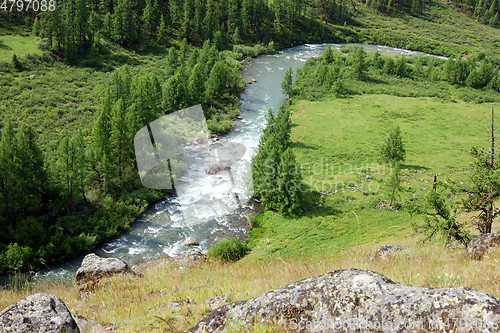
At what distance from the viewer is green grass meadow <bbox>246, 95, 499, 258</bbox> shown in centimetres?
2814

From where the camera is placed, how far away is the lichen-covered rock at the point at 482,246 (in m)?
9.91

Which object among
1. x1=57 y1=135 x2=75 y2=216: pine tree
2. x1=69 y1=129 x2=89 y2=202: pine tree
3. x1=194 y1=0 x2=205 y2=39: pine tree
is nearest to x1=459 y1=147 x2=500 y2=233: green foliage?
x1=69 y1=129 x2=89 y2=202: pine tree

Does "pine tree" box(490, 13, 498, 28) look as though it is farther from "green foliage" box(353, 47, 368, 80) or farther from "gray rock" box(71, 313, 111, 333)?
"gray rock" box(71, 313, 111, 333)

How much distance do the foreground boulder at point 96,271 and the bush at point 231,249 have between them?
13126 mm

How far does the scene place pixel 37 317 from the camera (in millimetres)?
5352

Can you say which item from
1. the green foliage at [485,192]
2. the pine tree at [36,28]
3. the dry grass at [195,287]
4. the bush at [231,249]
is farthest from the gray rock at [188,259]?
the pine tree at [36,28]

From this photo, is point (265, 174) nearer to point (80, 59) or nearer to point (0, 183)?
point (0, 183)

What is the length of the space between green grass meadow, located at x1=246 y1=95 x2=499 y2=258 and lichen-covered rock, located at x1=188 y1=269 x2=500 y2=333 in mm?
13974

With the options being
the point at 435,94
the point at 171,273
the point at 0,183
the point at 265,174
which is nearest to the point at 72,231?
the point at 0,183

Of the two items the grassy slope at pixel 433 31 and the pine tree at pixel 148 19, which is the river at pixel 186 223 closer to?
the pine tree at pixel 148 19

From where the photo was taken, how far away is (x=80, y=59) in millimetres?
68750

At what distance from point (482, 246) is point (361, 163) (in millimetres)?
32818

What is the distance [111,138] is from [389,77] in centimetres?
6923

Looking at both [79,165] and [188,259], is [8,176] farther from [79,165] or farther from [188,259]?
[188,259]
